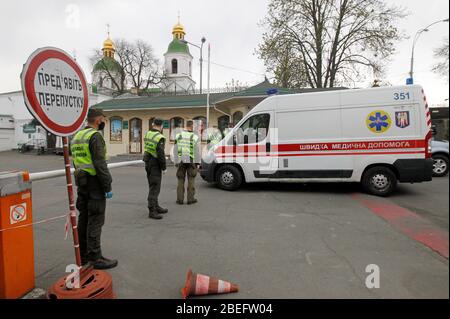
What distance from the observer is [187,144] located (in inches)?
263

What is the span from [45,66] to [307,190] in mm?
7254

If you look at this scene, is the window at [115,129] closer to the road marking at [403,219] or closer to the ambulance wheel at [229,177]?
the ambulance wheel at [229,177]

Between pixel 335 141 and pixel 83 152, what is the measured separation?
19.9ft

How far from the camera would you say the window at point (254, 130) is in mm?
7913

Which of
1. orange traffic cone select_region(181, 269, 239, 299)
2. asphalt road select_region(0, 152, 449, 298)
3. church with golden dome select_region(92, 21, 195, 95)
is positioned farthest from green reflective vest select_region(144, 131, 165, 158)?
church with golden dome select_region(92, 21, 195, 95)

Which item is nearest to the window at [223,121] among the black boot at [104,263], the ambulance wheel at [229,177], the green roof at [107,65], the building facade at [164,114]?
the building facade at [164,114]

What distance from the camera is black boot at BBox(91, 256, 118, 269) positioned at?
11.5 feet

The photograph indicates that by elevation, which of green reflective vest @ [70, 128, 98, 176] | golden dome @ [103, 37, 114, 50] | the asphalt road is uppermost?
golden dome @ [103, 37, 114, 50]

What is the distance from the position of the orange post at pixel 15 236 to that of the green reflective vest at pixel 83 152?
65 cm

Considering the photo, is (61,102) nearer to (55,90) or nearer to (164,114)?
(55,90)

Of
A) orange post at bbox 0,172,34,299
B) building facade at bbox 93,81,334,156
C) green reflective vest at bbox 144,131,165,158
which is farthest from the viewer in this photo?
building facade at bbox 93,81,334,156

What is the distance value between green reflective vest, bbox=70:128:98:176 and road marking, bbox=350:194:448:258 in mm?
4276

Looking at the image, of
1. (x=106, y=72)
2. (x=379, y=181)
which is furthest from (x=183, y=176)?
(x=106, y=72)

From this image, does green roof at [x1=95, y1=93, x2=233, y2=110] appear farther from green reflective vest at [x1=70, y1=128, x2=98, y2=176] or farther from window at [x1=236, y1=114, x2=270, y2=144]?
green reflective vest at [x1=70, y1=128, x2=98, y2=176]
